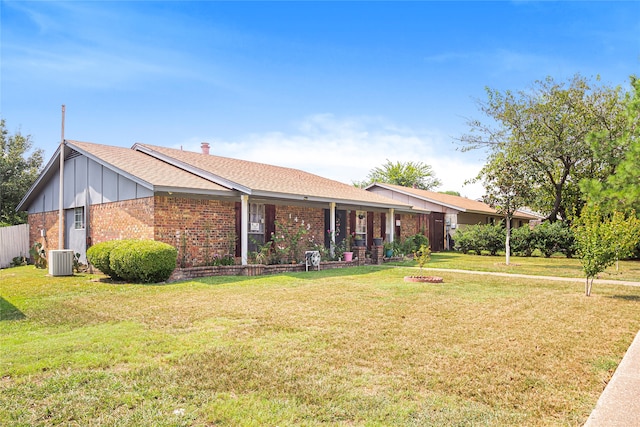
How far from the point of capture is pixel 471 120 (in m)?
24.4

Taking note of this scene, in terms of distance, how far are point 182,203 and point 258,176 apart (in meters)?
4.27

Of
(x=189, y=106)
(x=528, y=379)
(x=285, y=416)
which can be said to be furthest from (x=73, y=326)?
(x=189, y=106)

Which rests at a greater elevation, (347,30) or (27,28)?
(347,30)

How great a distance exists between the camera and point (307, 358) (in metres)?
4.87

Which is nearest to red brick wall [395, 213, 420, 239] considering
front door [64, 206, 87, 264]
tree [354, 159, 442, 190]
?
front door [64, 206, 87, 264]

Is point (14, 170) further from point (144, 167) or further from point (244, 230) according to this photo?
point (244, 230)

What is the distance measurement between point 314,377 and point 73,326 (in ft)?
13.9

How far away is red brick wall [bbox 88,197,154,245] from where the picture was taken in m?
12.8

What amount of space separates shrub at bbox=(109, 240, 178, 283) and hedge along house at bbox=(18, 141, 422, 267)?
1.34 m

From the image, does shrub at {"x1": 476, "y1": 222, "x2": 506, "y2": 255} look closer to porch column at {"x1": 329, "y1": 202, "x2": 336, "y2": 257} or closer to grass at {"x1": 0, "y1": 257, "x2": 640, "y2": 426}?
porch column at {"x1": 329, "y1": 202, "x2": 336, "y2": 257}

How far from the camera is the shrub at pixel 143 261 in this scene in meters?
10.9

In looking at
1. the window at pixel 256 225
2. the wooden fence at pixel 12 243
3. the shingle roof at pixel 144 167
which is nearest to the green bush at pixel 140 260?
the shingle roof at pixel 144 167

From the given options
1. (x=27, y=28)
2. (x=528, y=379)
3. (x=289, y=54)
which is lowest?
(x=528, y=379)

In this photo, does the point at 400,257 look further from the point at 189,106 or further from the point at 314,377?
the point at 314,377
